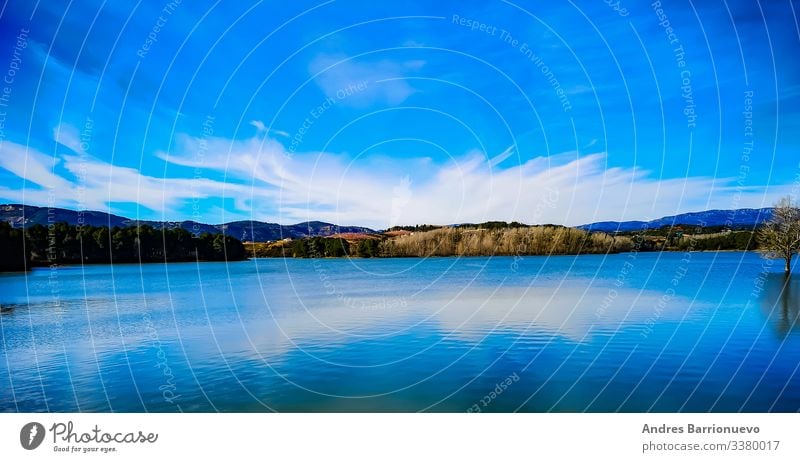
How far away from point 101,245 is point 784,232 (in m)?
120

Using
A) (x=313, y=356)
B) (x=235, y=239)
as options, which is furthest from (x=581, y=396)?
(x=235, y=239)

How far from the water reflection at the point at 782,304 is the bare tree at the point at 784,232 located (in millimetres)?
7591

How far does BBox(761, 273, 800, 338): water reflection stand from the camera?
82.4 feet

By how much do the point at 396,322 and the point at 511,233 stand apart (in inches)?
4622

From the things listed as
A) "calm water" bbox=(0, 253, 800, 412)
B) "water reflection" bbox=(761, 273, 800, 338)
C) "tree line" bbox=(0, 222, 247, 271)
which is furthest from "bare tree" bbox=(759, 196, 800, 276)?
"tree line" bbox=(0, 222, 247, 271)

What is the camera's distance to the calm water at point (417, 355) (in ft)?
48.3

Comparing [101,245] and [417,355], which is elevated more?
[101,245]

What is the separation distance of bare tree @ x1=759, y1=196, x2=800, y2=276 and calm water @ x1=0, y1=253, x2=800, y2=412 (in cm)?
1982

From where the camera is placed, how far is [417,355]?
20.7 m

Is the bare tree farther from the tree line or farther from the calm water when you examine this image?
the tree line

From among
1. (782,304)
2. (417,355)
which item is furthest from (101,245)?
(782,304)

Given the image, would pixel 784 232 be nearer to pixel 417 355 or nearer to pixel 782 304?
pixel 782 304

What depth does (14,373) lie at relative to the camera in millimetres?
18578
